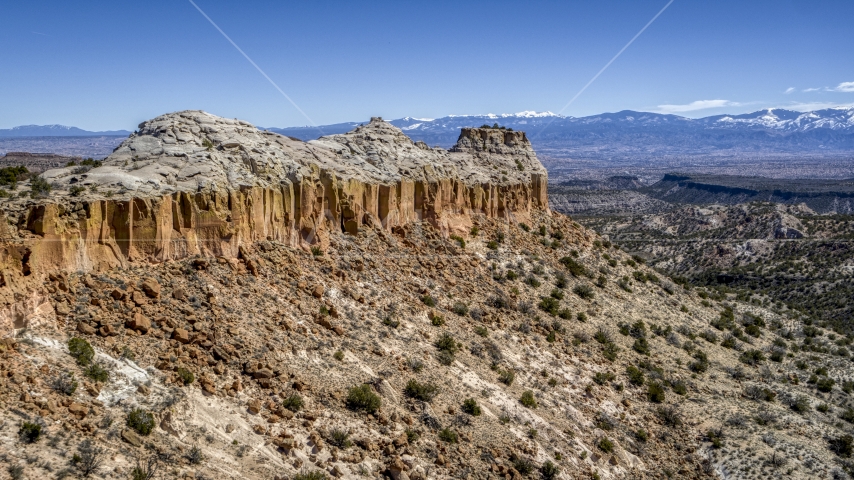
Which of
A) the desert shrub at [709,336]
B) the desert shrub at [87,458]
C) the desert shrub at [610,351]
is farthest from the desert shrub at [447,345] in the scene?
the desert shrub at [709,336]

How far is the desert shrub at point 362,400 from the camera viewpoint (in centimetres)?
1756

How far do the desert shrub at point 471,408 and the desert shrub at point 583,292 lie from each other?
14.4 metres

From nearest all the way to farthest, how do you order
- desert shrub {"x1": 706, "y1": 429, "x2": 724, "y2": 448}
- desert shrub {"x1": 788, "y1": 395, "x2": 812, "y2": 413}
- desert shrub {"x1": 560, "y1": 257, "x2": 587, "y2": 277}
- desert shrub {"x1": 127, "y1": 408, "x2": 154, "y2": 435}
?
desert shrub {"x1": 127, "y1": 408, "x2": 154, "y2": 435}
desert shrub {"x1": 706, "y1": 429, "x2": 724, "y2": 448}
desert shrub {"x1": 788, "y1": 395, "x2": 812, "y2": 413}
desert shrub {"x1": 560, "y1": 257, "x2": 587, "y2": 277}

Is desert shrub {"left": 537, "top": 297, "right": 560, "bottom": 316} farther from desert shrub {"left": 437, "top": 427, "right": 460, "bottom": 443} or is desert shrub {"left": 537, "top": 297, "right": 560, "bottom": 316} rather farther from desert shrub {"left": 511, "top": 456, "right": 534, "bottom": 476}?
desert shrub {"left": 437, "top": 427, "right": 460, "bottom": 443}

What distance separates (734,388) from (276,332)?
69.4 feet

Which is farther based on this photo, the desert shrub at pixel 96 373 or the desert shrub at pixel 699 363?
the desert shrub at pixel 699 363

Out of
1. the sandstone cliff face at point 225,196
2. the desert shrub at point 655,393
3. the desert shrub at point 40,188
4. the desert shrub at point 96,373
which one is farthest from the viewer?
the desert shrub at point 655,393

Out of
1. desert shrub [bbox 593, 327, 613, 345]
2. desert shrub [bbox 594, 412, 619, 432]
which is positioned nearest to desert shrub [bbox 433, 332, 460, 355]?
desert shrub [bbox 594, 412, 619, 432]

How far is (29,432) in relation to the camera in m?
11.8

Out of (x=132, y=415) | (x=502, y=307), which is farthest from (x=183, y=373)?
(x=502, y=307)

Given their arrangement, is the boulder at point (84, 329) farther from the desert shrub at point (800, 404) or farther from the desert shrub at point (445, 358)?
the desert shrub at point (800, 404)

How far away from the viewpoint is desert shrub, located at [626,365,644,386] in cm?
2562

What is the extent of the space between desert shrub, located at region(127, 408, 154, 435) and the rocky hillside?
0.14 ft

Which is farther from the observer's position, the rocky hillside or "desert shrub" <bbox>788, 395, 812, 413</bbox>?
"desert shrub" <bbox>788, 395, 812, 413</bbox>
